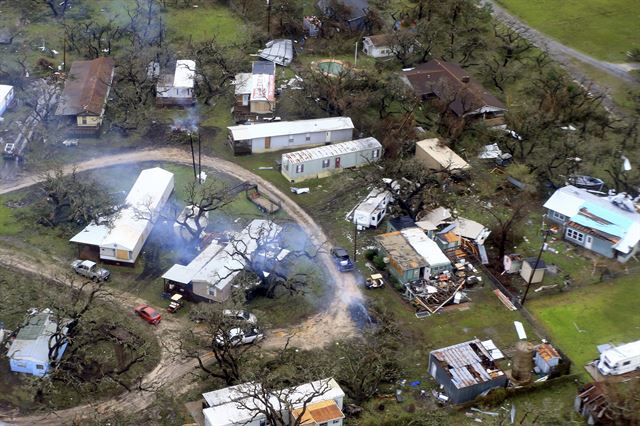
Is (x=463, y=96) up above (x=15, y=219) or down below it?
above

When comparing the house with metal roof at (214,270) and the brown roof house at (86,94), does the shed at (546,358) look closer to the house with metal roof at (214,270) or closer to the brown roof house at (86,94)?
the house with metal roof at (214,270)

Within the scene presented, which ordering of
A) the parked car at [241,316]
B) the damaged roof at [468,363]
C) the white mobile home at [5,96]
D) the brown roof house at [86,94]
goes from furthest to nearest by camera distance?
the white mobile home at [5,96], the brown roof house at [86,94], the parked car at [241,316], the damaged roof at [468,363]

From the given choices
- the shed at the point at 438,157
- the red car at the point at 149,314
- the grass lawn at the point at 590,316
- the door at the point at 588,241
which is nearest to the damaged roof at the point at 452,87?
the shed at the point at 438,157

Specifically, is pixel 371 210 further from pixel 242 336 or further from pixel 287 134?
pixel 242 336

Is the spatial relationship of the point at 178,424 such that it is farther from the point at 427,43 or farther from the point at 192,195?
the point at 427,43

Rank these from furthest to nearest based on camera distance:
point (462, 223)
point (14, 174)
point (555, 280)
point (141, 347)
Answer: point (14, 174)
point (462, 223)
point (555, 280)
point (141, 347)

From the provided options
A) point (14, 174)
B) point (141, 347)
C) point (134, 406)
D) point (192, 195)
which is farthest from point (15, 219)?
point (134, 406)
